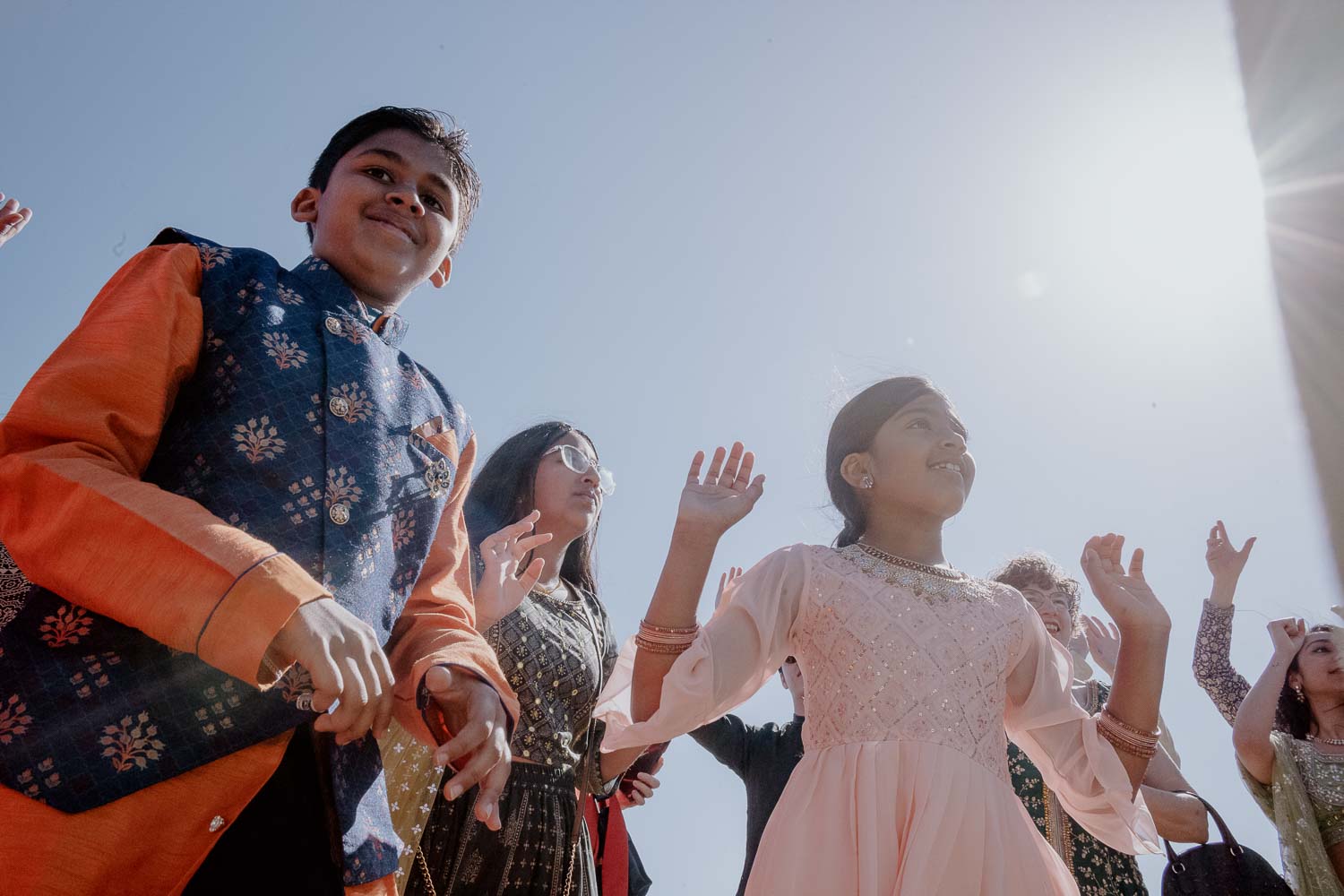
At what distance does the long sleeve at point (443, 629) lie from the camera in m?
1.55

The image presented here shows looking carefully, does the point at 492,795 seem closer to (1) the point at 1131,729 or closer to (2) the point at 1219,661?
(1) the point at 1131,729

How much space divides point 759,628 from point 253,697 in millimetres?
1544

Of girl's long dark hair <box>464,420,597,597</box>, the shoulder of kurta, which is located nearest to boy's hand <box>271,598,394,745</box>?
the shoulder of kurta

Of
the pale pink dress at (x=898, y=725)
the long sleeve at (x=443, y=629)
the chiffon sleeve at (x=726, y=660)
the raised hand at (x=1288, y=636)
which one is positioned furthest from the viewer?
the raised hand at (x=1288, y=636)

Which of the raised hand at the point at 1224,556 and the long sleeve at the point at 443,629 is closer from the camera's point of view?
the long sleeve at the point at 443,629

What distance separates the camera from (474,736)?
1.38 metres

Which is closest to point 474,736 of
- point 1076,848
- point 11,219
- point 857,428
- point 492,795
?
point 492,795

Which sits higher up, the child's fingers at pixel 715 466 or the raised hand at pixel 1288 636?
the child's fingers at pixel 715 466

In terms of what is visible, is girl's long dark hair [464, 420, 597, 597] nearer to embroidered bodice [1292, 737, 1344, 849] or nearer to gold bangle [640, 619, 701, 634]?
gold bangle [640, 619, 701, 634]

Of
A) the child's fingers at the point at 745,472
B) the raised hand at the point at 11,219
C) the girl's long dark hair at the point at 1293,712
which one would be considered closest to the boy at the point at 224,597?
the child's fingers at the point at 745,472

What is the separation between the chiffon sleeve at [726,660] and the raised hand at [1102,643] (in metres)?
2.40

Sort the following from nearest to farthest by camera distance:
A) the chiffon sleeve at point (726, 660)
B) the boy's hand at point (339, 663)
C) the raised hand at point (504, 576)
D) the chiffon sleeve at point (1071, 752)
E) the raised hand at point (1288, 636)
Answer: the boy's hand at point (339, 663) < the chiffon sleeve at point (726, 660) < the chiffon sleeve at point (1071, 752) < the raised hand at point (504, 576) < the raised hand at point (1288, 636)

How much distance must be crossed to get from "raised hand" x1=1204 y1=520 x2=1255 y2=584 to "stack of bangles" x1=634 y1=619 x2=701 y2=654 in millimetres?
3625

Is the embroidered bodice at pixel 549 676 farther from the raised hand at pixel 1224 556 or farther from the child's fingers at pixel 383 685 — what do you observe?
the raised hand at pixel 1224 556
